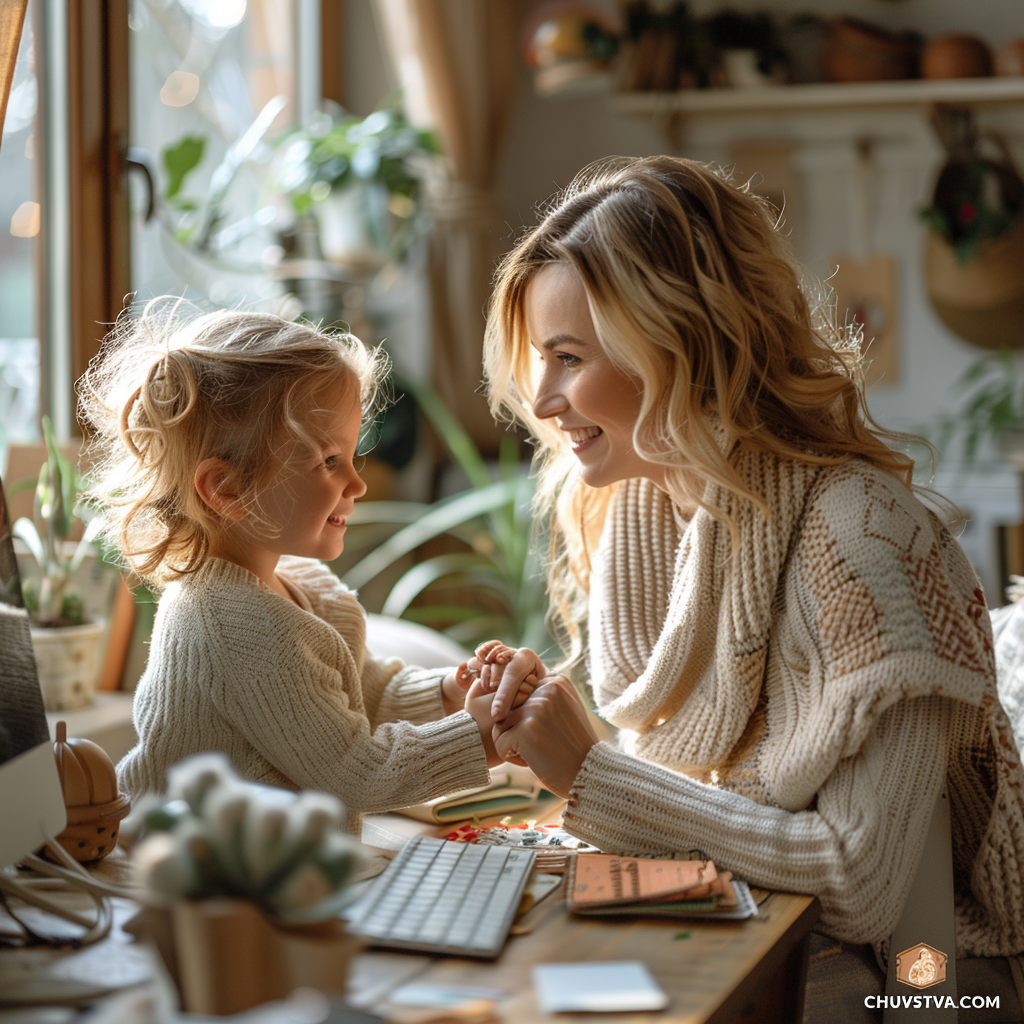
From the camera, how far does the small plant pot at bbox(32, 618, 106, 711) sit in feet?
6.48

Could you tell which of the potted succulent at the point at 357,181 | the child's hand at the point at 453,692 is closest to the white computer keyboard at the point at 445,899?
the child's hand at the point at 453,692

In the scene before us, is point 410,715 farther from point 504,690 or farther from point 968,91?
point 968,91

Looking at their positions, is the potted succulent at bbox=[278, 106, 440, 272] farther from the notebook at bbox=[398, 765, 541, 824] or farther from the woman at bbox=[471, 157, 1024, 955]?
the notebook at bbox=[398, 765, 541, 824]

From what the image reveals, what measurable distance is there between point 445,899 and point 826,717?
404 mm

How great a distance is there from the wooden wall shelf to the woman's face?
2.62 m

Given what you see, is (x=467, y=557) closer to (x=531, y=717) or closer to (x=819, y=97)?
(x=819, y=97)

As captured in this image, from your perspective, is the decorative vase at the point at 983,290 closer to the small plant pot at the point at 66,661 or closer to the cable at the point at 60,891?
the small plant pot at the point at 66,661

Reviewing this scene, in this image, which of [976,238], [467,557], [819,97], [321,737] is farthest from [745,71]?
[321,737]

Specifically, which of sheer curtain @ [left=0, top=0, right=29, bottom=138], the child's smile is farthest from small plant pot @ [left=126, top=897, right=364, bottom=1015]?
sheer curtain @ [left=0, top=0, right=29, bottom=138]

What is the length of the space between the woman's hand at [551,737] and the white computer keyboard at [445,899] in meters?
0.09

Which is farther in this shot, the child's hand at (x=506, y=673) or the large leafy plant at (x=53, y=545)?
the large leafy plant at (x=53, y=545)

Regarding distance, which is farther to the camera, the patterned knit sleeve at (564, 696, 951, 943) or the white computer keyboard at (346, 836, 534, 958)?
the patterned knit sleeve at (564, 696, 951, 943)

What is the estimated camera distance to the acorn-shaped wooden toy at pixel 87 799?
112cm

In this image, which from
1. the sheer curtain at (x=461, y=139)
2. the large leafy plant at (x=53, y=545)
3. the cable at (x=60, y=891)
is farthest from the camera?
the sheer curtain at (x=461, y=139)
